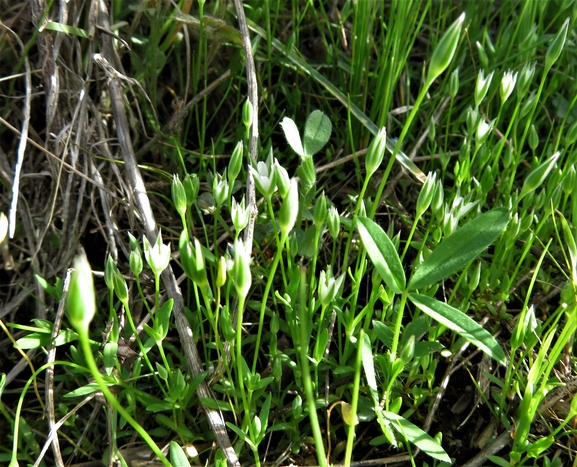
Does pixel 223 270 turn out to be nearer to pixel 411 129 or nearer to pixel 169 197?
pixel 169 197

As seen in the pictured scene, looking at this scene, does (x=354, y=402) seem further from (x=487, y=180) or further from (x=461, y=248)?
(x=487, y=180)

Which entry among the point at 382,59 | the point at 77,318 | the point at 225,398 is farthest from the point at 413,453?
the point at 382,59

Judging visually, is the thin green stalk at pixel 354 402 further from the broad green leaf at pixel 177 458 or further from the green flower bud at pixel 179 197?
the green flower bud at pixel 179 197

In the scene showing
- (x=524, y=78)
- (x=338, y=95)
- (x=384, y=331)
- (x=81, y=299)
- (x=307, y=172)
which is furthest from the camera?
(x=338, y=95)

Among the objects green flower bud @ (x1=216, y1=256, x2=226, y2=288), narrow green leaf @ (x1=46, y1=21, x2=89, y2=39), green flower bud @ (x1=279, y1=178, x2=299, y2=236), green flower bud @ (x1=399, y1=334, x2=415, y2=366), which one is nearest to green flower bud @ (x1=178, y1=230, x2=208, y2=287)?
green flower bud @ (x1=216, y1=256, x2=226, y2=288)

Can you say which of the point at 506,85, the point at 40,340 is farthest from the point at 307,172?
the point at 40,340
